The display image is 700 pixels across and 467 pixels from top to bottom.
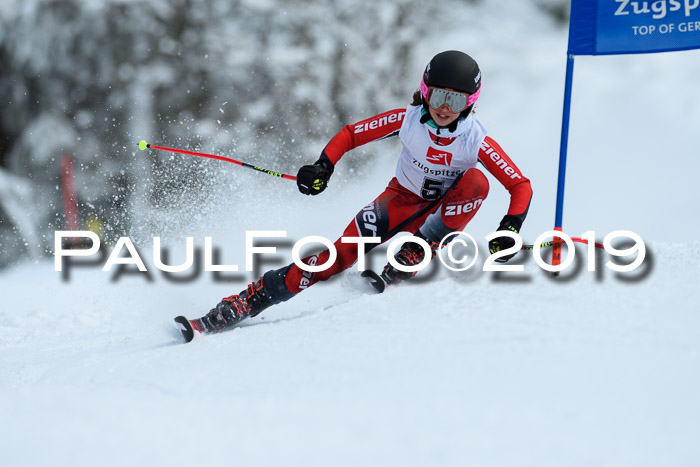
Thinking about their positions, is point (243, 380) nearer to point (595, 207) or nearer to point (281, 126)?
point (595, 207)

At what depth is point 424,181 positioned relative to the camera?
12.1 ft

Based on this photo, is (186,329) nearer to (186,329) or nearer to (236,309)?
(186,329)

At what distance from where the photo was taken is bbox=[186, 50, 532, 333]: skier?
329cm

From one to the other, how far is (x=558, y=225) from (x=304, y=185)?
4.49 ft

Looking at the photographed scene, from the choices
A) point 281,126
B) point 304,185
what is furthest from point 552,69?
point 304,185

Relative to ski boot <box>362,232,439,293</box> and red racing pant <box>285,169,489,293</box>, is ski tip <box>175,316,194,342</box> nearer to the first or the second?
red racing pant <box>285,169,489,293</box>

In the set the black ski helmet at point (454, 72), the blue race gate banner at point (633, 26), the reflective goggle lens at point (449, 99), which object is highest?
the blue race gate banner at point (633, 26)

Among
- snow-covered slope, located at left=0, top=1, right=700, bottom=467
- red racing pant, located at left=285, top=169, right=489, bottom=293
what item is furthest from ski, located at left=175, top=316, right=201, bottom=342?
red racing pant, located at left=285, top=169, right=489, bottom=293

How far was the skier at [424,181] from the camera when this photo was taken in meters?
3.29

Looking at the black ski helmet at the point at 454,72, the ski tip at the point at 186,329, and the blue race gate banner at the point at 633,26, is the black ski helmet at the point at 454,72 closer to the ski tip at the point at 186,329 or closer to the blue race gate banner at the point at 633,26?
the blue race gate banner at the point at 633,26

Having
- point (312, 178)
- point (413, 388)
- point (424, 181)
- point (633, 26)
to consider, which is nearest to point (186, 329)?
point (312, 178)

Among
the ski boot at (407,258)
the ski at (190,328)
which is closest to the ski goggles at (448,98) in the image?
the ski boot at (407,258)

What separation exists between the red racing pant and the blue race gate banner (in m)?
0.89

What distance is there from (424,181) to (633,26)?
1308 mm
